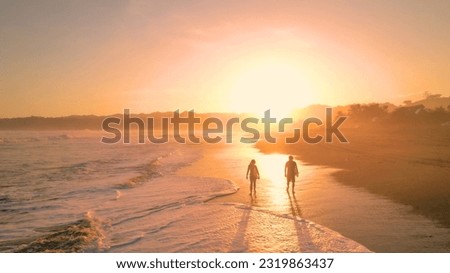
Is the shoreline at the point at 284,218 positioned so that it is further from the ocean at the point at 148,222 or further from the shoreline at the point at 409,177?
the shoreline at the point at 409,177

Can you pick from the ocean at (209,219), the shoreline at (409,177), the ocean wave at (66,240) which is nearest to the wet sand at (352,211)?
the ocean at (209,219)

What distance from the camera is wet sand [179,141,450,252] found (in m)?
9.55

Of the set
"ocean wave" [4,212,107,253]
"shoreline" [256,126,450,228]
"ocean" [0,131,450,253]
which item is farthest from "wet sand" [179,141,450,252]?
"ocean wave" [4,212,107,253]

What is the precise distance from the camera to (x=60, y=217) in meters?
13.2

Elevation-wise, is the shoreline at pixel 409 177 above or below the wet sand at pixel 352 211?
above

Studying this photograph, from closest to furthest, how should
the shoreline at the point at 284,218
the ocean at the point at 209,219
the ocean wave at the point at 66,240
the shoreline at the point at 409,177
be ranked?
the shoreline at the point at 284,218 < the ocean at the point at 209,219 < the ocean wave at the point at 66,240 < the shoreline at the point at 409,177

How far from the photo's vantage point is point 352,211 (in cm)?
1248

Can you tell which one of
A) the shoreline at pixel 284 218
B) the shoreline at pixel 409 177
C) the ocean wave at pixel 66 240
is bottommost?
the ocean wave at pixel 66 240

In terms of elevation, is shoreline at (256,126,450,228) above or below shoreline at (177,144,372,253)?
above

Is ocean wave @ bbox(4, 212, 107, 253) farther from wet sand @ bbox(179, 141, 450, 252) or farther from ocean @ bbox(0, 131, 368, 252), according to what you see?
wet sand @ bbox(179, 141, 450, 252)

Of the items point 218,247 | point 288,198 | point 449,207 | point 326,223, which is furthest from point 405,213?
point 218,247

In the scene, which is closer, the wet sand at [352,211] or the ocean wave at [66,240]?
the wet sand at [352,211]

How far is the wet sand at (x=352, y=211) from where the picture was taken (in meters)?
9.55

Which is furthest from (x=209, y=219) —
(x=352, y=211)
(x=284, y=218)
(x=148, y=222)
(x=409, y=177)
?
(x=409, y=177)
